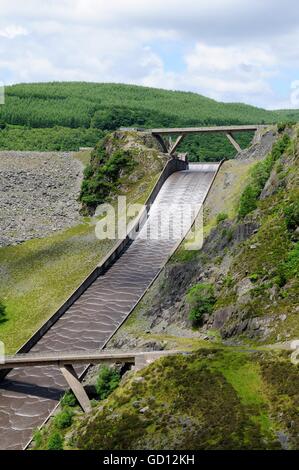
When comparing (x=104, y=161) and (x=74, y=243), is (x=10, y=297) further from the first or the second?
(x=104, y=161)

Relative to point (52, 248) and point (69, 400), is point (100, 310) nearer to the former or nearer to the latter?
point (69, 400)

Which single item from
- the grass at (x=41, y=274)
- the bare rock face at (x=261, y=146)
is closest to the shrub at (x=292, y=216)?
the grass at (x=41, y=274)

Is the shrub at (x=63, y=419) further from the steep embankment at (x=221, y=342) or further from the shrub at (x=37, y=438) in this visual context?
the shrub at (x=37, y=438)

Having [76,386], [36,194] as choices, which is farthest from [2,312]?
[36,194]

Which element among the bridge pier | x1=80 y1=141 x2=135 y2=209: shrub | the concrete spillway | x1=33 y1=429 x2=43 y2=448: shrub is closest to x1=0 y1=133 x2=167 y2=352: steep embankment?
x1=80 y1=141 x2=135 y2=209: shrub

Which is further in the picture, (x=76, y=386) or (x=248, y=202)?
(x=248, y=202)

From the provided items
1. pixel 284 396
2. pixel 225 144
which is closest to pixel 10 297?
pixel 284 396
